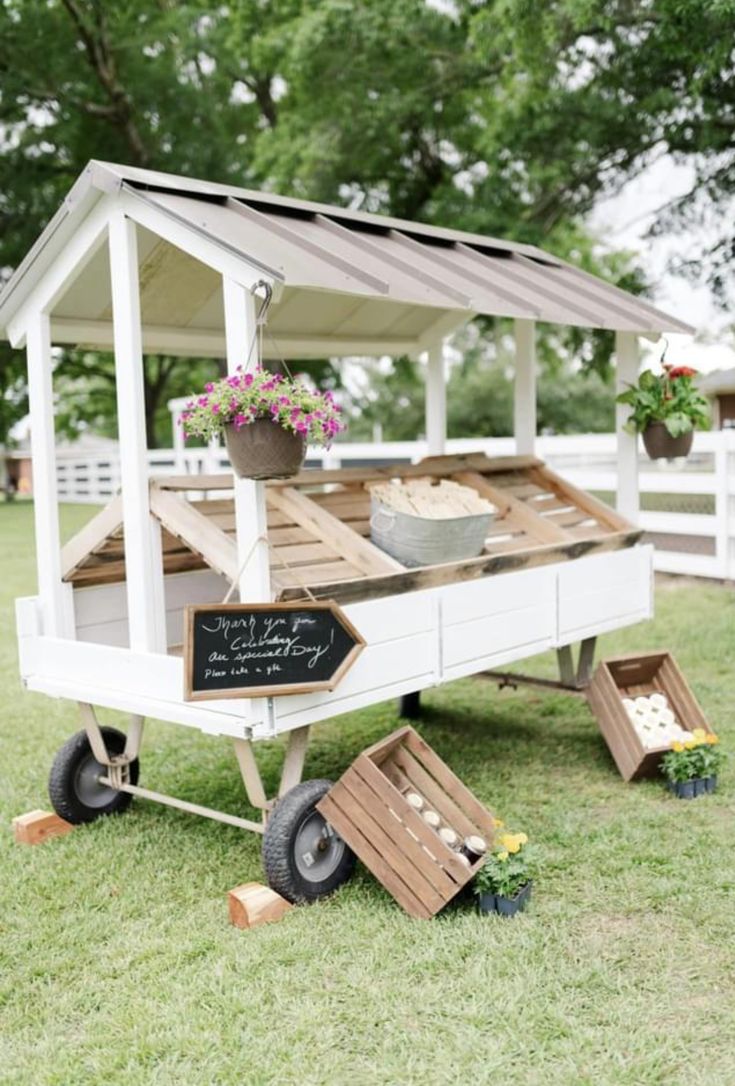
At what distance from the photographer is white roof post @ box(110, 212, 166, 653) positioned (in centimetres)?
374

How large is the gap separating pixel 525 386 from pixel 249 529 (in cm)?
269

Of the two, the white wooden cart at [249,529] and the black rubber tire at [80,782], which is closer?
the white wooden cart at [249,529]

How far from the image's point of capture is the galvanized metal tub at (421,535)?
13.8ft

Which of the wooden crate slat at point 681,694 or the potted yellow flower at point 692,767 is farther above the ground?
the wooden crate slat at point 681,694

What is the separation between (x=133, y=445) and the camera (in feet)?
12.3

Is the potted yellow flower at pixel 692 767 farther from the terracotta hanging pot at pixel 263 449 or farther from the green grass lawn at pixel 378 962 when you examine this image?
the terracotta hanging pot at pixel 263 449

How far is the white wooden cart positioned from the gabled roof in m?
0.01

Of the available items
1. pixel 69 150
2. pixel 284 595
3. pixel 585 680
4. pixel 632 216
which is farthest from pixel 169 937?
pixel 69 150

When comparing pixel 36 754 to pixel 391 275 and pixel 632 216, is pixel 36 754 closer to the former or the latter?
pixel 391 275

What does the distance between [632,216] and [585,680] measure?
820 cm

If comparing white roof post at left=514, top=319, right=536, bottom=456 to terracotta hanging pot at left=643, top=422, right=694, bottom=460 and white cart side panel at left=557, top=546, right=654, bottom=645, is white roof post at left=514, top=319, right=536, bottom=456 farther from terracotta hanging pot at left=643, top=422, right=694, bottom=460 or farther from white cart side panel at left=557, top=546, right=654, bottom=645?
white cart side panel at left=557, top=546, right=654, bottom=645

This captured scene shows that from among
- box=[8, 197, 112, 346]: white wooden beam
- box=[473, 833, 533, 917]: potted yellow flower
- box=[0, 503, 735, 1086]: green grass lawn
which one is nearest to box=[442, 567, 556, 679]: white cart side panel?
box=[0, 503, 735, 1086]: green grass lawn

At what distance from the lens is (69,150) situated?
1886 centimetres

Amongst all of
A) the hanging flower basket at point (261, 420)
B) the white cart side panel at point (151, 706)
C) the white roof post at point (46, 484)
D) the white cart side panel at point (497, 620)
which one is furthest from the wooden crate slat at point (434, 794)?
the white roof post at point (46, 484)
